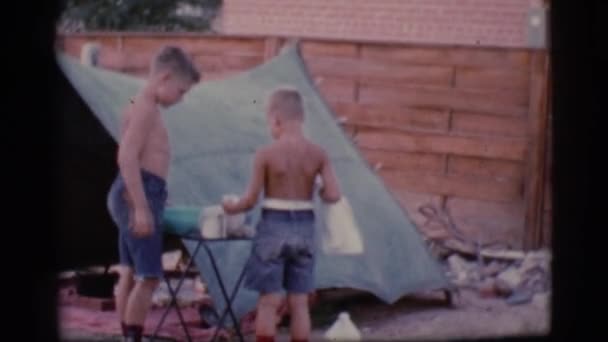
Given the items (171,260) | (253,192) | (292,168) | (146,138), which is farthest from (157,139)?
(171,260)

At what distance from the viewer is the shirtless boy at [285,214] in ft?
16.3

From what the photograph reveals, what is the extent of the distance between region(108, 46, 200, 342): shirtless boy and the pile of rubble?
2.80 meters

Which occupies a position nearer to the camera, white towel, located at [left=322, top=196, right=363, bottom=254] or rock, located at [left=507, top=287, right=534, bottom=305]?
white towel, located at [left=322, top=196, right=363, bottom=254]

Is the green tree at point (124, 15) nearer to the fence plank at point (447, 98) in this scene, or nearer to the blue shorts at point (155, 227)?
the fence plank at point (447, 98)

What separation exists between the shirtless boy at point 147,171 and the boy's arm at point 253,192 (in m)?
0.28

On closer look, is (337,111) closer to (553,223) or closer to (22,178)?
(553,223)

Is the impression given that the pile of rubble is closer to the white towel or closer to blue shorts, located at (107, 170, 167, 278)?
the white towel

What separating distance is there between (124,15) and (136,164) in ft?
29.7

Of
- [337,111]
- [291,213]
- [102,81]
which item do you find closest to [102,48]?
[337,111]

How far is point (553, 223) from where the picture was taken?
478cm

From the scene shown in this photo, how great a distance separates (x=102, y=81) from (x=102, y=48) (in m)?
2.72

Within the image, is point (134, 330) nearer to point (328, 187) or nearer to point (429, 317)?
point (328, 187)

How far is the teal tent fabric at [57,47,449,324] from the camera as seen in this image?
5.83 metres

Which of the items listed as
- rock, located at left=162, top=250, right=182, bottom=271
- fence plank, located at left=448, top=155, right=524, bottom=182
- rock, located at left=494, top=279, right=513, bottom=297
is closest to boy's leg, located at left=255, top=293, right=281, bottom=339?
rock, located at left=162, top=250, right=182, bottom=271
